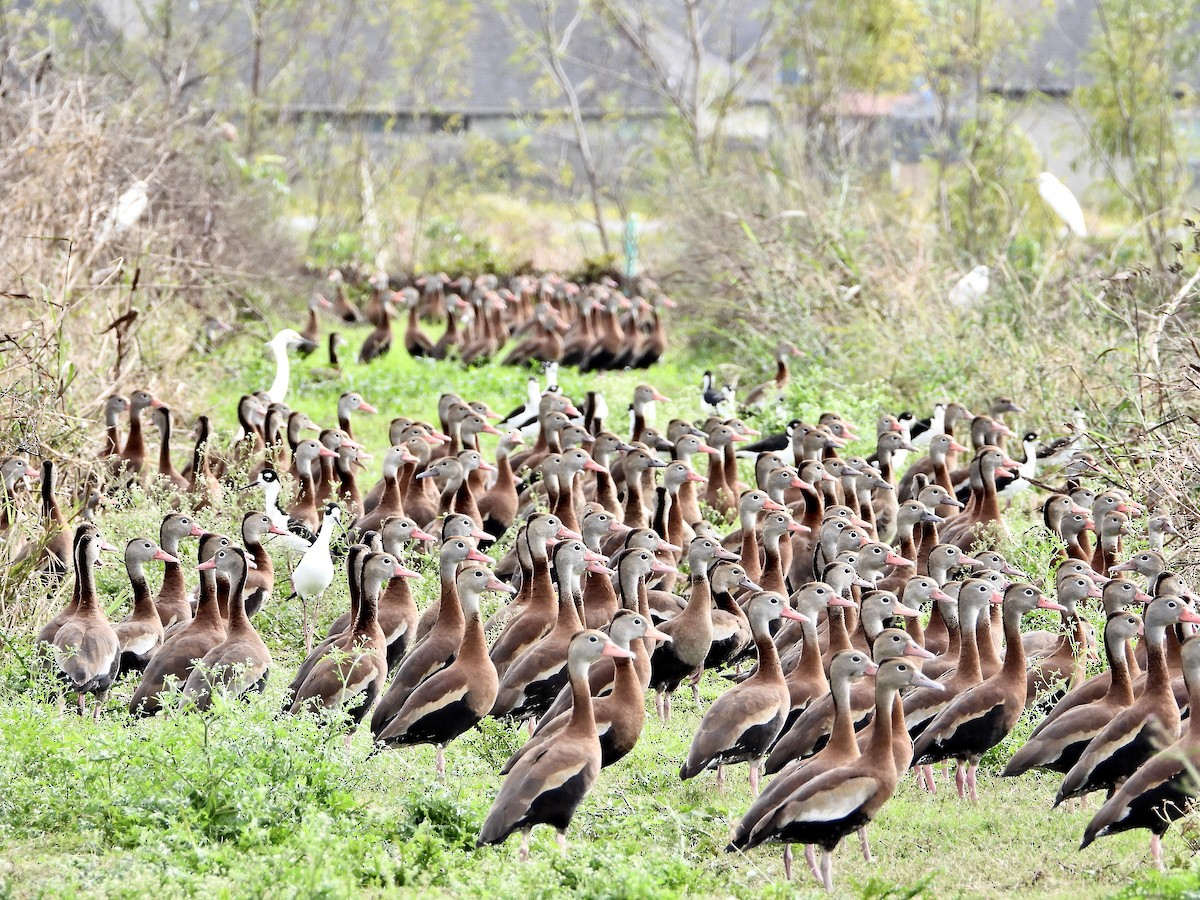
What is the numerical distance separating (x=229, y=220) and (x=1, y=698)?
50.5 ft

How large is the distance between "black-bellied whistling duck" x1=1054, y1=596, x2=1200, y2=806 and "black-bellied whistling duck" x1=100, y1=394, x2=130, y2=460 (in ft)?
27.9

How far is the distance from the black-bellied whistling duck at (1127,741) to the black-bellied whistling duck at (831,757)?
1.00 meters

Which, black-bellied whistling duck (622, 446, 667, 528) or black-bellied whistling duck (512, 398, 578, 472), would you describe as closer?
black-bellied whistling duck (622, 446, 667, 528)

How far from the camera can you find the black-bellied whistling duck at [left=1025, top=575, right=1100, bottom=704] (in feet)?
27.8

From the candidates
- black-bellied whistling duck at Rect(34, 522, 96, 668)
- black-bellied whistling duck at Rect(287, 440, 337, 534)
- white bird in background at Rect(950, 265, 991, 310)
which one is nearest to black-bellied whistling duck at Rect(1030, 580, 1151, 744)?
black-bellied whistling duck at Rect(34, 522, 96, 668)

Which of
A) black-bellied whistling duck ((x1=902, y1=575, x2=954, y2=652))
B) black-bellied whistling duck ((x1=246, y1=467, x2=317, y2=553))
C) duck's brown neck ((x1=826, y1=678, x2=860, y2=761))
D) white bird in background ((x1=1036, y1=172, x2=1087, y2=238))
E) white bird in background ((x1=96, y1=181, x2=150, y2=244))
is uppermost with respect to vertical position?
white bird in background ((x1=1036, y1=172, x2=1087, y2=238))

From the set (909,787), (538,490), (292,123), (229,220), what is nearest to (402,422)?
(538,490)

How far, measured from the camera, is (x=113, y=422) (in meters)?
13.6

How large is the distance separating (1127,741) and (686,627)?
2.60m

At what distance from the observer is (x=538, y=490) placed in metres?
13.3

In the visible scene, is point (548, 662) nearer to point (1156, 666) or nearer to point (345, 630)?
point (345, 630)

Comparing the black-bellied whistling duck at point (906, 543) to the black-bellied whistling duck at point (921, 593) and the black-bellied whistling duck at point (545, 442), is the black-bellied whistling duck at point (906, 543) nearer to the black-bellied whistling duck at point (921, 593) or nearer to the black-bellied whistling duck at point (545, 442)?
the black-bellied whistling duck at point (921, 593)

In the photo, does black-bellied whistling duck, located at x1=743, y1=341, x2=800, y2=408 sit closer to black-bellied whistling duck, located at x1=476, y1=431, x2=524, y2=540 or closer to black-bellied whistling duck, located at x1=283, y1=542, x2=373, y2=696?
black-bellied whistling duck, located at x1=476, y1=431, x2=524, y2=540

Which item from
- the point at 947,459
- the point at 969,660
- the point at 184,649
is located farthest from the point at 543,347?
the point at 969,660
